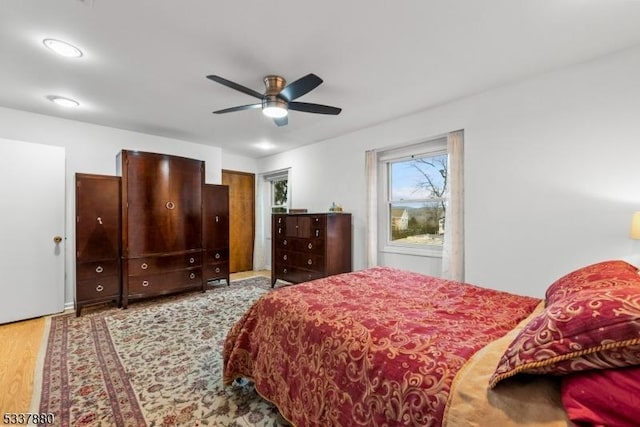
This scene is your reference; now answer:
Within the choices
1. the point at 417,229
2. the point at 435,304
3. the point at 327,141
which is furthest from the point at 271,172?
the point at 435,304

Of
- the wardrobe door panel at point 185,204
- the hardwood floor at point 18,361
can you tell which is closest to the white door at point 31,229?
the hardwood floor at point 18,361

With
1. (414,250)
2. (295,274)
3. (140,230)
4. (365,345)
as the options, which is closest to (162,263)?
(140,230)

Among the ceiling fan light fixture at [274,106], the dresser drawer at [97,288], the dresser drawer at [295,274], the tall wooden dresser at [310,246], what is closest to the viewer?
the ceiling fan light fixture at [274,106]

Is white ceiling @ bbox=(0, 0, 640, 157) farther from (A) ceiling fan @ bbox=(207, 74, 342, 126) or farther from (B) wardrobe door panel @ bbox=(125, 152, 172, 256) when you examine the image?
(B) wardrobe door panel @ bbox=(125, 152, 172, 256)

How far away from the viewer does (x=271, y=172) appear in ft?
18.8

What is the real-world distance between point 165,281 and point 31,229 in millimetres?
1526

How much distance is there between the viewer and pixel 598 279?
127 cm

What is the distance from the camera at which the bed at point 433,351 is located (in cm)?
76

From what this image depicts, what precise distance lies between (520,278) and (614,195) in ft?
3.20

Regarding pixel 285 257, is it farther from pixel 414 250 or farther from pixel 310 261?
pixel 414 250

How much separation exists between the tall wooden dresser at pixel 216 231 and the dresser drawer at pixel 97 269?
1.12 m

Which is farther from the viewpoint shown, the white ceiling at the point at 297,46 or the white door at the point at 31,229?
the white door at the point at 31,229

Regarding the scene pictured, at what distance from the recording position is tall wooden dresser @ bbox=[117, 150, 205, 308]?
3564 mm

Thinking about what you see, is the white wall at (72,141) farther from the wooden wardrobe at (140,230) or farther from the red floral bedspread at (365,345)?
the red floral bedspread at (365,345)
